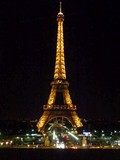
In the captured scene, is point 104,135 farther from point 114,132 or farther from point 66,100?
point 66,100

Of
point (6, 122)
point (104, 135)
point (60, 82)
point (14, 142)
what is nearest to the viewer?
point (14, 142)

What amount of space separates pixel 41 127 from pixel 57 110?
125 inches

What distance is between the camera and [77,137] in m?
64.9

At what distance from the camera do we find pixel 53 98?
224 ft
